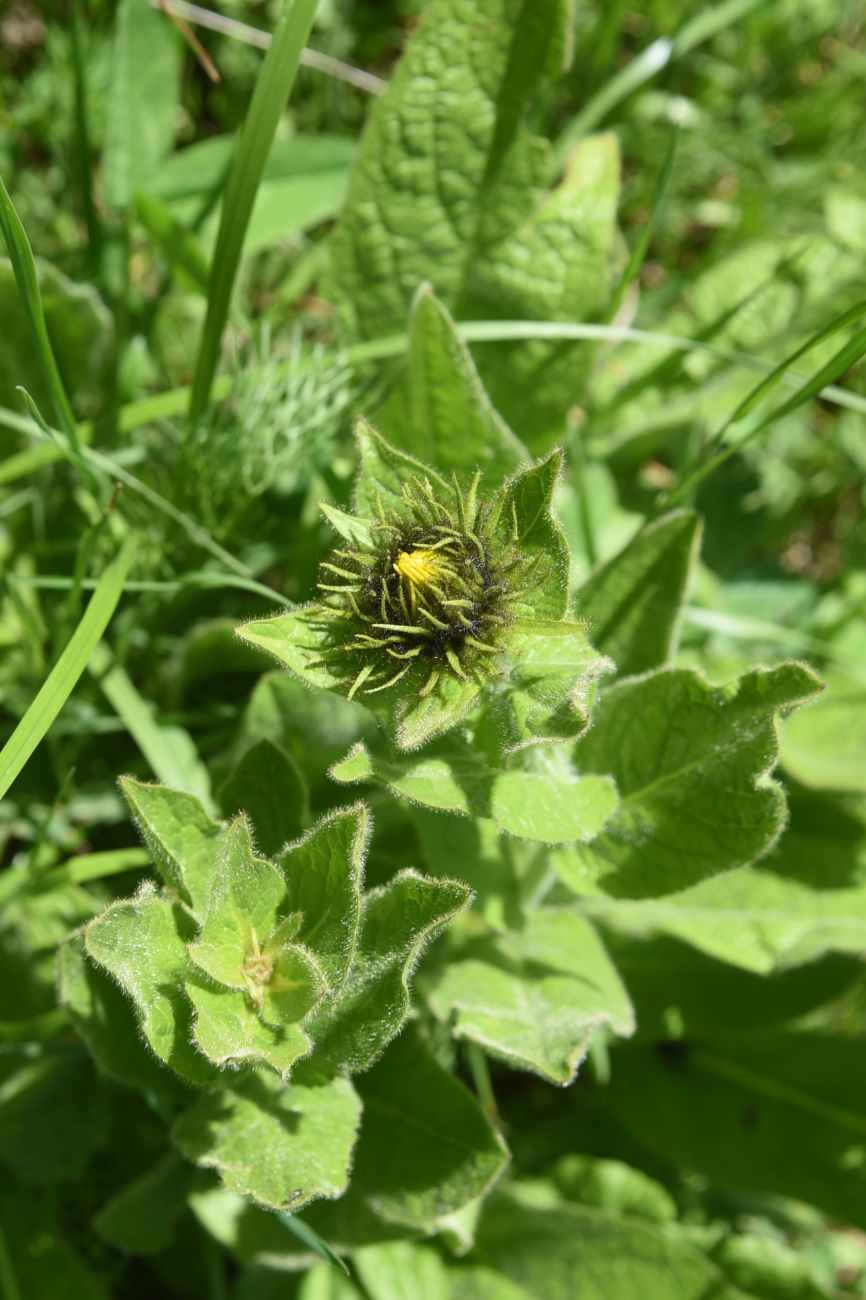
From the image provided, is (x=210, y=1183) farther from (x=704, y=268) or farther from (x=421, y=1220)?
(x=704, y=268)

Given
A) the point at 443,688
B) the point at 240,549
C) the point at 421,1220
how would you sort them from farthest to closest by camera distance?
the point at 240,549
the point at 421,1220
the point at 443,688

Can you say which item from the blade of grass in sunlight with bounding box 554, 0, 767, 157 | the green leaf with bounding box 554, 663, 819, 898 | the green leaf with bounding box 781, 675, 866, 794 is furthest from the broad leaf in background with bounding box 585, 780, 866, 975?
the blade of grass in sunlight with bounding box 554, 0, 767, 157

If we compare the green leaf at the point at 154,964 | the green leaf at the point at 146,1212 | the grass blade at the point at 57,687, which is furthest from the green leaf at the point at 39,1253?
the grass blade at the point at 57,687

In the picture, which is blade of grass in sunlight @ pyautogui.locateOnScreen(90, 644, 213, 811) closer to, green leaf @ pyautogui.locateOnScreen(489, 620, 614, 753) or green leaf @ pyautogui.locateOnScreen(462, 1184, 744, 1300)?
green leaf @ pyautogui.locateOnScreen(489, 620, 614, 753)

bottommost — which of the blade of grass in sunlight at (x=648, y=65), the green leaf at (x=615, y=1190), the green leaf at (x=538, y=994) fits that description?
the green leaf at (x=615, y=1190)

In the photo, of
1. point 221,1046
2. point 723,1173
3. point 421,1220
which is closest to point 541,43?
point 221,1046

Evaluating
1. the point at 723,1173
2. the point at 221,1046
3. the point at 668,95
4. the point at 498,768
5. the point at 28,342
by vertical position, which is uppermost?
the point at 668,95

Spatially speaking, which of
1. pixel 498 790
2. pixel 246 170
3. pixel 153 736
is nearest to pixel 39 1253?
pixel 153 736

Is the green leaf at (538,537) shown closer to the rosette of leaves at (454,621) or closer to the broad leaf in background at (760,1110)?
the rosette of leaves at (454,621)
